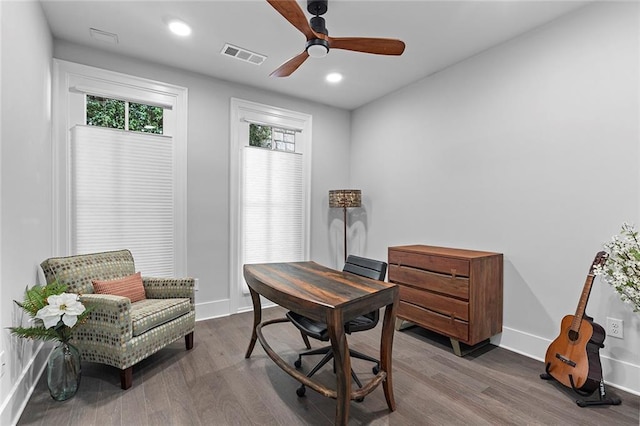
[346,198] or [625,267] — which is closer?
[625,267]

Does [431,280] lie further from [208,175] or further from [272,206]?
[208,175]

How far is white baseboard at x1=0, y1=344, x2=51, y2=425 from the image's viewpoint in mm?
1631

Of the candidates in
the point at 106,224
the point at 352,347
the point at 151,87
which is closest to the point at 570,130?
the point at 352,347

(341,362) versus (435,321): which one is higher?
(341,362)

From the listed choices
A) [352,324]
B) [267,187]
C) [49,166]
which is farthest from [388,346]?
[49,166]

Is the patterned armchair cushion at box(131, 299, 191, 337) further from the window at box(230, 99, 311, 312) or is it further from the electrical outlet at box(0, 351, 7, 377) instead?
the window at box(230, 99, 311, 312)

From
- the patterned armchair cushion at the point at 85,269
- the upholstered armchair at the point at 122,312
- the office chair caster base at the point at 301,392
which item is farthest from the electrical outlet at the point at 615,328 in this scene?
the patterned armchair cushion at the point at 85,269

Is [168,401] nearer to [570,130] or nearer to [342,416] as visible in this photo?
[342,416]

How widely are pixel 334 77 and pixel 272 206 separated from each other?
176cm

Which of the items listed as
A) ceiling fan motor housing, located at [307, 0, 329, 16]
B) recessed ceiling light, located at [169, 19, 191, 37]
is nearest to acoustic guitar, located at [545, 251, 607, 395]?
ceiling fan motor housing, located at [307, 0, 329, 16]

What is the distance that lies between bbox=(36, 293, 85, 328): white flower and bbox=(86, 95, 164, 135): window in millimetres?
1870

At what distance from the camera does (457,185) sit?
10.5 ft

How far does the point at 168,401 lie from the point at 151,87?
2919 mm

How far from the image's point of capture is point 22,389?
185 centimetres
